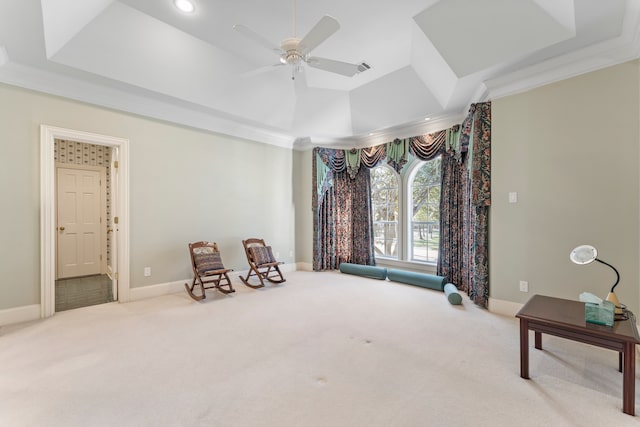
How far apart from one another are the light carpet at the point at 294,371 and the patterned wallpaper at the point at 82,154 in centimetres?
312

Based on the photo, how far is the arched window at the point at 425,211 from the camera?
5.09 m

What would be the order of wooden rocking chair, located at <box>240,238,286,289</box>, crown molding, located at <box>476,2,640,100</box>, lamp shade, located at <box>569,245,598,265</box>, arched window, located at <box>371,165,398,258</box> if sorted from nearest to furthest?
lamp shade, located at <box>569,245,598,265</box>, crown molding, located at <box>476,2,640,100</box>, wooden rocking chair, located at <box>240,238,286,289</box>, arched window, located at <box>371,165,398,258</box>

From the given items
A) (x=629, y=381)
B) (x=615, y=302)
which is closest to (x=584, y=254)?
(x=615, y=302)

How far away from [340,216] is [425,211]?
1685 mm

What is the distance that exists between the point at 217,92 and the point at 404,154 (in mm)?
3226

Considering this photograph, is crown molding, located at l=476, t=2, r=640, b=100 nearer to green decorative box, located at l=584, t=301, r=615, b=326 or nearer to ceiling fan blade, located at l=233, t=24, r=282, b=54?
green decorative box, located at l=584, t=301, r=615, b=326

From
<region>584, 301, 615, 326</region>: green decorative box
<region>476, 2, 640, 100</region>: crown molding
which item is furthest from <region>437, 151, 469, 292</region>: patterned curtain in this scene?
<region>584, 301, 615, 326</region>: green decorative box

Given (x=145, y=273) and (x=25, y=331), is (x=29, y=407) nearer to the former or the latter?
(x=25, y=331)

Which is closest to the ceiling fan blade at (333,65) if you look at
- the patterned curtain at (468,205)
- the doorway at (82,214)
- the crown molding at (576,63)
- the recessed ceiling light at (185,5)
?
the recessed ceiling light at (185,5)

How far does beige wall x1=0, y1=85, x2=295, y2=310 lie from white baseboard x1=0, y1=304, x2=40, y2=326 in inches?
2.6

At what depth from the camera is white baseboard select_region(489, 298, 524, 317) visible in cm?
326

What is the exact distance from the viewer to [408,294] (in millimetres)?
4184

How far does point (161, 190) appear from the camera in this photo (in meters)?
4.06

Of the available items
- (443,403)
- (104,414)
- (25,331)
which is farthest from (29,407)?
(443,403)
